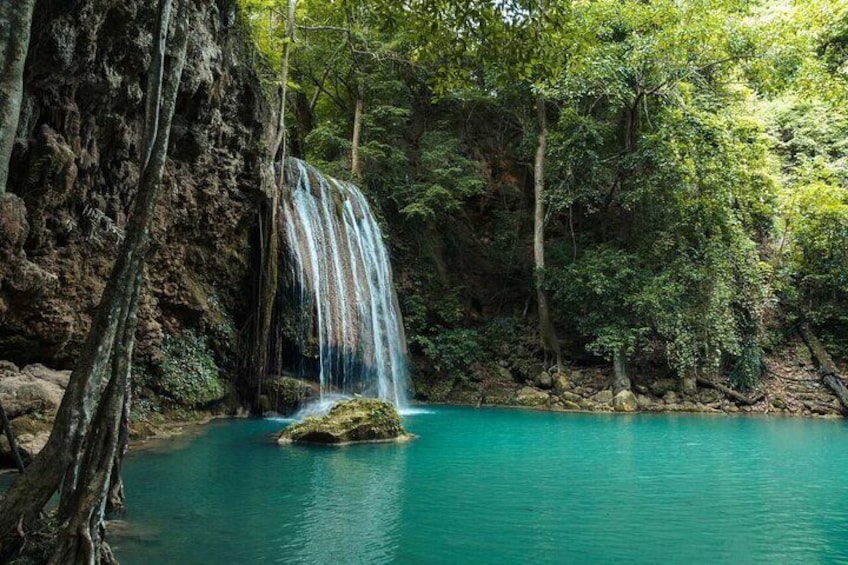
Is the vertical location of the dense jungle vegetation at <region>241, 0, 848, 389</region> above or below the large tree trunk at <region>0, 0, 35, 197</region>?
above

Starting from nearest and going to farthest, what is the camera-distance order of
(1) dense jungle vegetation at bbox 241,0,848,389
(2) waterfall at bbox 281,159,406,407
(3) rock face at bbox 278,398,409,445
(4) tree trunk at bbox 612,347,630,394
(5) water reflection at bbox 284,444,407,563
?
(5) water reflection at bbox 284,444,407,563 → (3) rock face at bbox 278,398,409,445 → (2) waterfall at bbox 281,159,406,407 → (1) dense jungle vegetation at bbox 241,0,848,389 → (4) tree trunk at bbox 612,347,630,394

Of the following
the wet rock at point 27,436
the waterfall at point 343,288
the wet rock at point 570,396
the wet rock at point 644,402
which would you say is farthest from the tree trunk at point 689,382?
the wet rock at point 27,436

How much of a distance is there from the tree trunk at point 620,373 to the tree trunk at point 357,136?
946cm

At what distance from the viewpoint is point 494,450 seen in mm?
9844

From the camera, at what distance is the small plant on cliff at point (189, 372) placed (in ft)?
40.6

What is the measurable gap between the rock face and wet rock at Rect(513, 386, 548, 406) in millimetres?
7407

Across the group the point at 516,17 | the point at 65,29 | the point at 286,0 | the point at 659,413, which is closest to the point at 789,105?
the point at 659,413

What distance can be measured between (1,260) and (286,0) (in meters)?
11.3

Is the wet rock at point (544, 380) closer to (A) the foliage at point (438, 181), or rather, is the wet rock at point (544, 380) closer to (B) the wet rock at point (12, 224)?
(A) the foliage at point (438, 181)

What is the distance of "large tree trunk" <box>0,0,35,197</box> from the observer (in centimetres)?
371

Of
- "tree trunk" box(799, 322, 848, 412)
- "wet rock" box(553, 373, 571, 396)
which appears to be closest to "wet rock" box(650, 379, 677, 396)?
"wet rock" box(553, 373, 571, 396)

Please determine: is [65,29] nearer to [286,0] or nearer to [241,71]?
[241,71]

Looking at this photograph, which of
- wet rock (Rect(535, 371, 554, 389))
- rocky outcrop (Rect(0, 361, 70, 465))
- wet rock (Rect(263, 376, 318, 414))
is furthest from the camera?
wet rock (Rect(535, 371, 554, 389))

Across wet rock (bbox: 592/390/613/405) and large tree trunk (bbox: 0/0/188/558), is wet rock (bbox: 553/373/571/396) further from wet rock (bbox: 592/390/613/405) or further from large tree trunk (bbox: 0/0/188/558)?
large tree trunk (bbox: 0/0/188/558)
